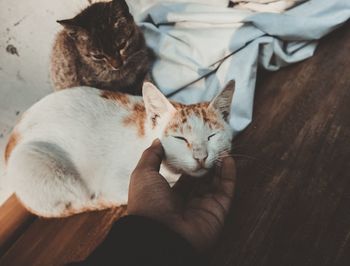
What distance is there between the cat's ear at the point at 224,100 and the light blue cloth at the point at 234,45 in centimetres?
32

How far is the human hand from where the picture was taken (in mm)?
826

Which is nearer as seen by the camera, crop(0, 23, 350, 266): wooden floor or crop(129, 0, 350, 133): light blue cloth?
crop(0, 23, 350, 266): wooden floor

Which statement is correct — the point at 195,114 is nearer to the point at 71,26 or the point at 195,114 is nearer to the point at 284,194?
the point at 284,194

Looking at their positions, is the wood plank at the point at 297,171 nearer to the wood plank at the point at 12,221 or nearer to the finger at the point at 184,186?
the finger at the point at 184,186

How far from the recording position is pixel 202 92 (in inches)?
58.3

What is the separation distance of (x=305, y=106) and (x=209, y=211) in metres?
0.74

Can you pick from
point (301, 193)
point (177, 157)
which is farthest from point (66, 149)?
point (301, 193)

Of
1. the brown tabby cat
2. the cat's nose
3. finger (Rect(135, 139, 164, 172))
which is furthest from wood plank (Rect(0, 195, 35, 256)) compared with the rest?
the cat's nose

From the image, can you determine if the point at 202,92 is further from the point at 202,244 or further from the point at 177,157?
the point at 202,244

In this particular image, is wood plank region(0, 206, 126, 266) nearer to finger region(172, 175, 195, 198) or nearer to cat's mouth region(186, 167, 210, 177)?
finger region(172, 175, 195, 198)

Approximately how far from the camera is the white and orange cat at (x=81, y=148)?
1.11m

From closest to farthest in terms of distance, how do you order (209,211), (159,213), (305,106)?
(159,213), (209,211), (305,106)

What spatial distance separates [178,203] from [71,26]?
82 cm

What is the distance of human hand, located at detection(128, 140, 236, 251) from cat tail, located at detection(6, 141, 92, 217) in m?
0.35
